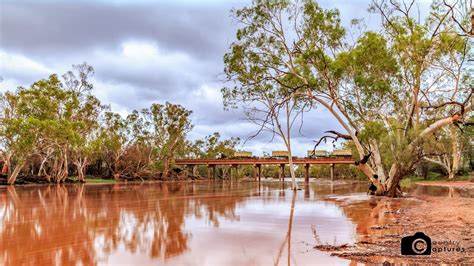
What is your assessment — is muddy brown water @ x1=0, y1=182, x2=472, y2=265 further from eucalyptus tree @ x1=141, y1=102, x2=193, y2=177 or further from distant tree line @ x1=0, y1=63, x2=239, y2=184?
eucalyptus tree @ x1=141, y1=102, x2=193, y2=177

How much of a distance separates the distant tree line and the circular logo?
30297 millimetres

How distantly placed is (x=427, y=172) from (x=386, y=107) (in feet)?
127

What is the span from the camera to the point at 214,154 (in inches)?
2817

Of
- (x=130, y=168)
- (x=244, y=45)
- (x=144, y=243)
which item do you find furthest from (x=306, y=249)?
(x=130, y=168)

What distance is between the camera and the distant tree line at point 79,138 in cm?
3206

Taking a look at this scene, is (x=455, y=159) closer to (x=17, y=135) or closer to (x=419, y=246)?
(x=419, y=246)

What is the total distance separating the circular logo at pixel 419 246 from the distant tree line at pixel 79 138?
30.3m

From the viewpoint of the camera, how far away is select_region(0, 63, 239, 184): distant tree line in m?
32.1

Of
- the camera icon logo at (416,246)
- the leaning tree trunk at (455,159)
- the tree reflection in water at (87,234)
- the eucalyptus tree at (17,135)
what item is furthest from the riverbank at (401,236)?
the leaning tree trunk at (455,159)

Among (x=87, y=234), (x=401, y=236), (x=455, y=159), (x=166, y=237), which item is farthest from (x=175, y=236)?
(x=455, y=159)

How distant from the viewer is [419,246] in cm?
684

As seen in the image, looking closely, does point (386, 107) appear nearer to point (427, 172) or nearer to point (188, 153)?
point (427, 172)

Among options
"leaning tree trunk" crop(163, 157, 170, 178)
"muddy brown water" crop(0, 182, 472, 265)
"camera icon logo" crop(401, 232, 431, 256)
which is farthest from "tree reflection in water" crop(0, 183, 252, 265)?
"leaning tree trunk" crop(163, 157, 170, 178)

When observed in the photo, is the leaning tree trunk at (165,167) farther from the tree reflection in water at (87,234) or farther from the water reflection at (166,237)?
the water reflection at (166,237)
